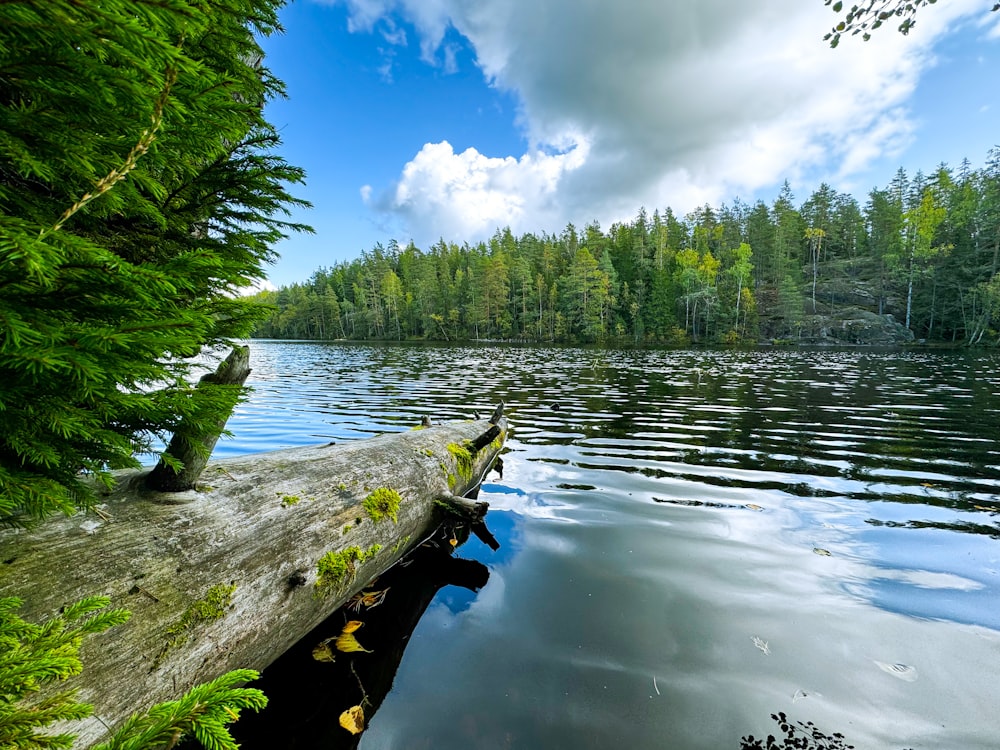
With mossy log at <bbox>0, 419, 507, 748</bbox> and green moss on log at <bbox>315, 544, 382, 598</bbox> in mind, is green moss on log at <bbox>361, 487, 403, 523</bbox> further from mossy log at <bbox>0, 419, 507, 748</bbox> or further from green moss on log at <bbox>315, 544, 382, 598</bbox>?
green moss on log at <bbox>315, 544, 382, 598</bbox>

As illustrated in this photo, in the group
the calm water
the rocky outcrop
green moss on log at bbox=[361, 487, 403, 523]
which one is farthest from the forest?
green moss on log at bbox=[361, 487, 403, 523]

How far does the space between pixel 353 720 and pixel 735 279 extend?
265ft

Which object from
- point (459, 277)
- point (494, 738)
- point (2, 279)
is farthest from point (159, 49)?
point (459, 277)

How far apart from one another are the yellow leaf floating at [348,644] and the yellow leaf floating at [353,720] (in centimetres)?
52

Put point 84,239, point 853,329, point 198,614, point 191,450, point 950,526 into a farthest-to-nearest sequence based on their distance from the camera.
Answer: point 853,329
point 950,526
point 191,450
point 198,614
point 84,239

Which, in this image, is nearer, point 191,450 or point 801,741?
point 801,741

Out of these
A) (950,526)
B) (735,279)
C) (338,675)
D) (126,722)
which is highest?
(735,279)

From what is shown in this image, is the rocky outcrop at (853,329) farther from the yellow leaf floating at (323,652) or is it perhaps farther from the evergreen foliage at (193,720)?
the evergreen foliage at (193,720)

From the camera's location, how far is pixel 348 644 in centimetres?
315

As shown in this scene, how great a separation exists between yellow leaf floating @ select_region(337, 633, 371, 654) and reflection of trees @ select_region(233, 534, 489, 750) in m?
0.03

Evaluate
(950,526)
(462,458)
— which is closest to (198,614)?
(462,458)

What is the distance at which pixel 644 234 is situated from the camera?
290ft

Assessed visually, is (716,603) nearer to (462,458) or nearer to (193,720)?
(462,458)

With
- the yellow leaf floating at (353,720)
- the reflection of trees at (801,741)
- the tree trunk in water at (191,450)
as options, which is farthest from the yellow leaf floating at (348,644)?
the reflection of trees at (801,741)
